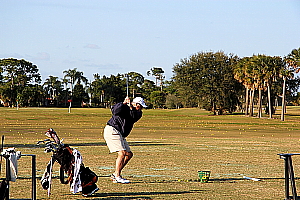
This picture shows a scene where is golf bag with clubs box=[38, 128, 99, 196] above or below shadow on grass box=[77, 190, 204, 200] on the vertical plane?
above

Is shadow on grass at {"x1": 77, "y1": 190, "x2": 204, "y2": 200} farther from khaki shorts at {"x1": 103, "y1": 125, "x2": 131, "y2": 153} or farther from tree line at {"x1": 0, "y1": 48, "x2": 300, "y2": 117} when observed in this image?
tree line at {"x1": 0, "y1": 48, "x2": 300, "y2": 117}

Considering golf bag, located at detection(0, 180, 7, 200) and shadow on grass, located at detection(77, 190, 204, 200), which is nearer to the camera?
golf bag, located at detection(0, 180, 7, 200)

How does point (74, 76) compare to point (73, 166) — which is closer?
point (73, 166)

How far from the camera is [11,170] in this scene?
27.9 ft

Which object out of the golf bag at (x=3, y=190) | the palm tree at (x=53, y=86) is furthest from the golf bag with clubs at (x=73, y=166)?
the palm tree at (x=53, y=86)

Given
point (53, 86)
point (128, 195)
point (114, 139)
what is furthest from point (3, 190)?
point (53, 86)

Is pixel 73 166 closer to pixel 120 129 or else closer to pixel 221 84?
pixel 120 129

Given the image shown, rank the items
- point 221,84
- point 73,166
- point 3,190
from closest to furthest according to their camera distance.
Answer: point 3,190 < point 73,166 < point 221,84

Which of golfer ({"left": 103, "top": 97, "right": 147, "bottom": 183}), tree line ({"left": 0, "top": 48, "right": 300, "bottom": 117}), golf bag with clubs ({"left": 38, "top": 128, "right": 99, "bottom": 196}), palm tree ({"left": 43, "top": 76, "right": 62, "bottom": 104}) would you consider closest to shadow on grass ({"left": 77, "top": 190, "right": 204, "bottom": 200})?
golf bag with clubs ({"left": 38, "top": 128, "right": 99, "bottom": 196})

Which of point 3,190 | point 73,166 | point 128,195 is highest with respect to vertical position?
point 73,166

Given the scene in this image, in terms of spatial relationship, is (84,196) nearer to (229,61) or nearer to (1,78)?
(229,61)

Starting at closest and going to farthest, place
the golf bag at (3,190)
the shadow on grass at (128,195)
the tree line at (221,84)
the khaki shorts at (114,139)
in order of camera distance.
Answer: the golf bag at (3,190), the shadow on grass at (128,195), the khaki shorts at (114,139), the tree line at (221,84)

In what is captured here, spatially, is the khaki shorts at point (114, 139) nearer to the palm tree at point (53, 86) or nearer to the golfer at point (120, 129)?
the golfer at point (120, 129)

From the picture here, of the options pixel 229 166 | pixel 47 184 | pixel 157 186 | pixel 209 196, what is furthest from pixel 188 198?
pixel 229 166
